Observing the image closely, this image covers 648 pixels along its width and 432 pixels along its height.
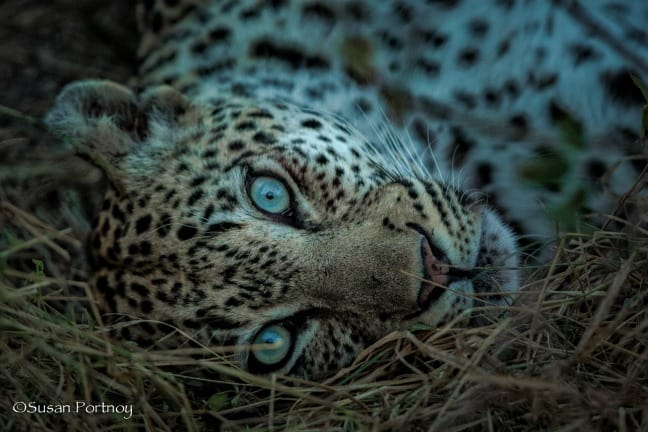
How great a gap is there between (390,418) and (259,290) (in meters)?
0.69

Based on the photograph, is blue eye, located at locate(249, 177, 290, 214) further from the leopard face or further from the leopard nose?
the leopard nose

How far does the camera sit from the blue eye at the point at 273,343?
293 cm

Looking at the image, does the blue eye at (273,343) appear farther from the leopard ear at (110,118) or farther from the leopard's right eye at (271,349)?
the leopard ear at (110,118)

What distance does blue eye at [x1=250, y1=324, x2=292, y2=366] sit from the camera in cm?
293

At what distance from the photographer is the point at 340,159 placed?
310 centimetres

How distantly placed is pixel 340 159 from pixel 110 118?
43.5 inches

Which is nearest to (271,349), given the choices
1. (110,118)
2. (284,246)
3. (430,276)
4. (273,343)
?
(273,343)

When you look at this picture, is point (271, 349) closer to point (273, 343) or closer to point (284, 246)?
point (273, 343)

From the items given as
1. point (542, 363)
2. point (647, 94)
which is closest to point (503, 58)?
point (647, 94)

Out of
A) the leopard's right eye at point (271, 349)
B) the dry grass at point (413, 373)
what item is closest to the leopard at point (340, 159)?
the leopard's right eye at point (271, 349)

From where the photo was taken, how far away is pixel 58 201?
14.0ft

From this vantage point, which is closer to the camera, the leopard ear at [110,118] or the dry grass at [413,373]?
the dry grass at [413,373]

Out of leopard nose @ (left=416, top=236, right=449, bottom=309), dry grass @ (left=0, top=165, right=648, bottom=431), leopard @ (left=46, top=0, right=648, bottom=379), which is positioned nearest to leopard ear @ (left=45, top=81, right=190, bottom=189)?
leopard @ (left=46, top=0, right=648, bottom=379)

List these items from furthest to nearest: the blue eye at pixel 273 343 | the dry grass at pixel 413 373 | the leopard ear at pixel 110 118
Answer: the leopard ear at pixel 110 118, the blue eye at pixel 273 343, the dry grass at pixel 413 373
